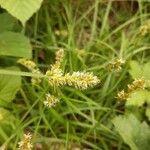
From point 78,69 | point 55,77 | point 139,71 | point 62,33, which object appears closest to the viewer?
point 55,77

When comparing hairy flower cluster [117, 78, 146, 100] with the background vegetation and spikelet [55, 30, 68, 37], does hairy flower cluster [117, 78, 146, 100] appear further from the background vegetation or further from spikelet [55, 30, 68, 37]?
spikelet [55, 30, 68, 37]

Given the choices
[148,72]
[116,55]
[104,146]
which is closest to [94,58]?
[116,55]

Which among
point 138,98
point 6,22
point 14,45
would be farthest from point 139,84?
point 6,22

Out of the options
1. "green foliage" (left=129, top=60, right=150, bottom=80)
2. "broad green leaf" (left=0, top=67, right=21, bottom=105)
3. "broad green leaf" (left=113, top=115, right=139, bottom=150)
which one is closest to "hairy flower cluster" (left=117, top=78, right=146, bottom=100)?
"broad green leaf" (left=113, top=115, right=139, bottom=150)

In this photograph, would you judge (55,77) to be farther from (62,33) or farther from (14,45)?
(62,33)

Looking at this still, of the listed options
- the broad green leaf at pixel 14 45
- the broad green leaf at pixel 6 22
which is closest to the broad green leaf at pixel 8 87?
the broad green leaf at pixel 14 45

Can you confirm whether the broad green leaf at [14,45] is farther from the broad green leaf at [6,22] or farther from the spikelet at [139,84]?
the spikelet at [139,84]

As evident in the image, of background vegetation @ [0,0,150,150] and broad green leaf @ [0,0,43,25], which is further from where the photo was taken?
background vegetation @ [0,0,150,150]
